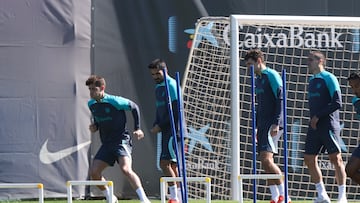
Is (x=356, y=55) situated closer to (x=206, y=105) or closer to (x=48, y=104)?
(x=206, y=105)

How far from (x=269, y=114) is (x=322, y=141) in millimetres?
743

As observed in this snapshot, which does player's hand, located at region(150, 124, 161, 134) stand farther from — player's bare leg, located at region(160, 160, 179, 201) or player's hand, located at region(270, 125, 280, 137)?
player's hand, located at region(270, 125, 280, 137)

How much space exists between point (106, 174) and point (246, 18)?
3411mm

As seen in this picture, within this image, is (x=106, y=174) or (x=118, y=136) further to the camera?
(x=106, y=174)

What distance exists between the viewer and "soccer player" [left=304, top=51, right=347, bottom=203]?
38.7ft

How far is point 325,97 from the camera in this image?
11.9 metres

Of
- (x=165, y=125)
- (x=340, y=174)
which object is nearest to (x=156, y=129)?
(x=165, y=125)

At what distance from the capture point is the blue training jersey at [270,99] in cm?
1173

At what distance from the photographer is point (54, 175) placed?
1483 centimetres

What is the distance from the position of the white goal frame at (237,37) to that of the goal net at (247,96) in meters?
0.80

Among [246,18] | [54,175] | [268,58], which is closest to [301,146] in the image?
[268,58]

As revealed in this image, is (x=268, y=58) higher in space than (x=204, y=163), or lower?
higher

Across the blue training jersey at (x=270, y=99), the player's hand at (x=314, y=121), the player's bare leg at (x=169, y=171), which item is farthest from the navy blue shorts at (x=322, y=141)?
the player's bare leg at (x=169, y=171)

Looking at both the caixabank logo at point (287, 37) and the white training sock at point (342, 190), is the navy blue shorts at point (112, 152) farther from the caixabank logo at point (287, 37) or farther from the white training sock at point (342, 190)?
the caixabank logo at point (287, 37)
